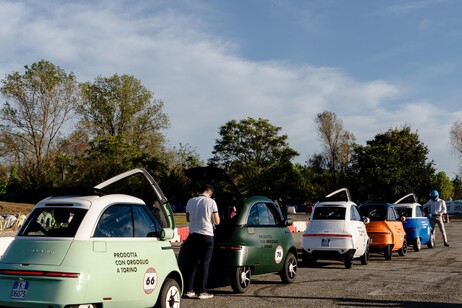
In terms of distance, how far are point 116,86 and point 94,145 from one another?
934cm

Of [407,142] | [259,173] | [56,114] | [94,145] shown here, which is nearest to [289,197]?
[259,173]

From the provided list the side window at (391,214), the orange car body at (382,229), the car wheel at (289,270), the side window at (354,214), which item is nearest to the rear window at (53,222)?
the car wheel at (289,270)

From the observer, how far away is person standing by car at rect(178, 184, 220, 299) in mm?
9820

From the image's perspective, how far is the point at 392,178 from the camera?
205ft

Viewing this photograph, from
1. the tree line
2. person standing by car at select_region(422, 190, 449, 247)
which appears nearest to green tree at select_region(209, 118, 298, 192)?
the tree line

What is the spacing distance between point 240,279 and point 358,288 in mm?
2352

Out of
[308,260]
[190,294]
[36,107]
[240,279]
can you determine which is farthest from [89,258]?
[36,107]

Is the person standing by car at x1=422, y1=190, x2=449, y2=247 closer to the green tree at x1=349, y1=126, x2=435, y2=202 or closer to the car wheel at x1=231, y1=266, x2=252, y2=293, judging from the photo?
the car wheel at x1=231, y1=266, x2=252, y2=293

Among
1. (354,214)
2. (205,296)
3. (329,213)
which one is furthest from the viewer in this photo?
(354,214)

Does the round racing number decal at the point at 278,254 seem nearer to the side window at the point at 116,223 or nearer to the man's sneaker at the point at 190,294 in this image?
the man's sneaker at the point at 190,294

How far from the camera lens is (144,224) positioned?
7.71 meters

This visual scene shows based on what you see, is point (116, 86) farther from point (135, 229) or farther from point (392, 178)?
point (135, 229)

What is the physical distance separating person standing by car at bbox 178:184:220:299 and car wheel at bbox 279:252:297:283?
2.24 meters

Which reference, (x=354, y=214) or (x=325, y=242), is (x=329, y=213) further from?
(x=325, y=242)
